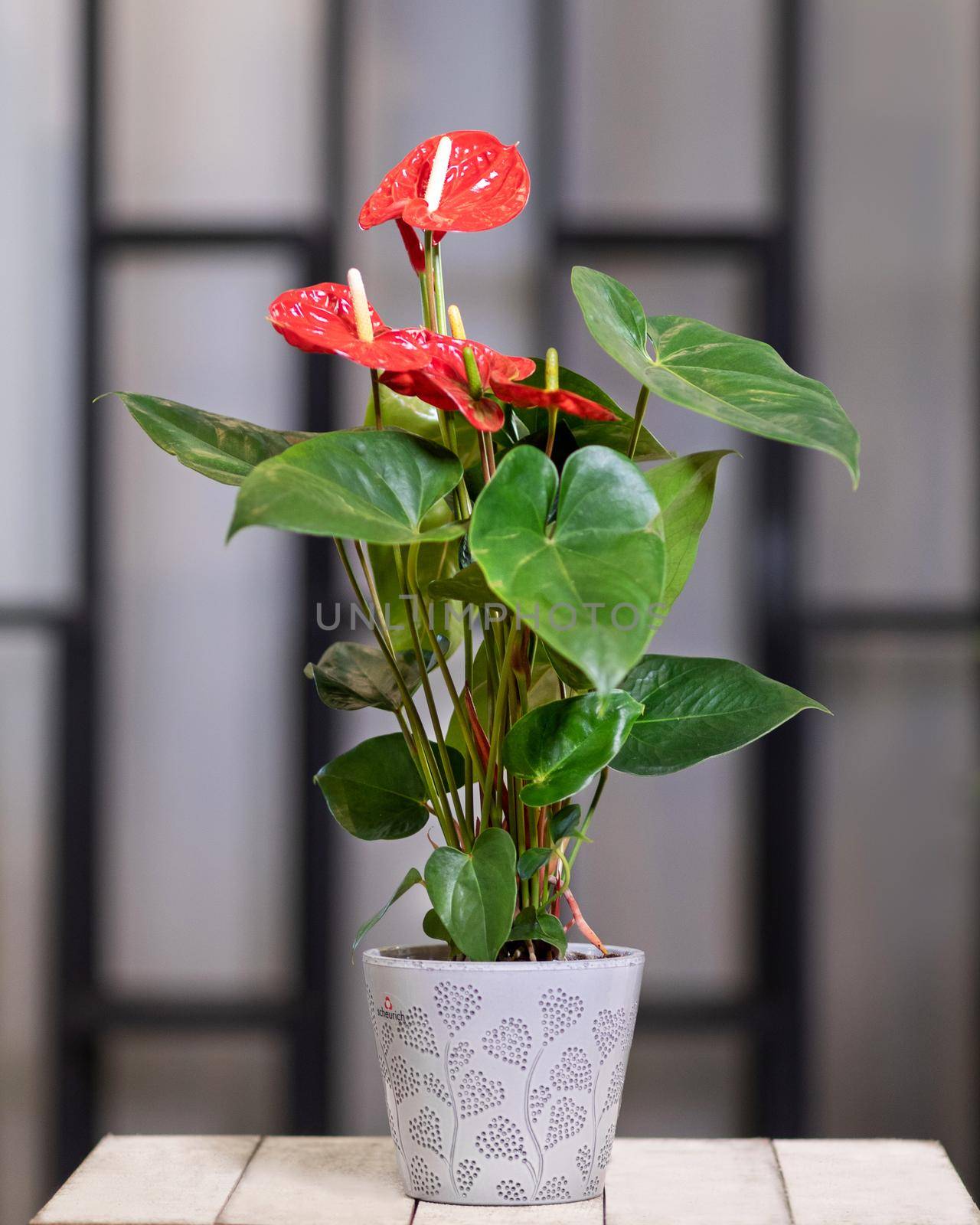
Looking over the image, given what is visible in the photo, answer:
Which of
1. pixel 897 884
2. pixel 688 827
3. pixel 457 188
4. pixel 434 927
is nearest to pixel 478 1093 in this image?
pixel 434 927

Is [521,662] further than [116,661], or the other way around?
[116,661]

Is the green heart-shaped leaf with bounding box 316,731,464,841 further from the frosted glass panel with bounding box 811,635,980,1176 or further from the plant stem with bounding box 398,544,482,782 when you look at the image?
the frosted glass panel with bounding box 811,635,980,1176

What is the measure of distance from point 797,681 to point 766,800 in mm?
167

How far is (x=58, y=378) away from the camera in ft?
5.65

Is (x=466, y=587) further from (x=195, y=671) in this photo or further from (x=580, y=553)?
(x=195, y=671)

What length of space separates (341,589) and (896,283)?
34.5 inches

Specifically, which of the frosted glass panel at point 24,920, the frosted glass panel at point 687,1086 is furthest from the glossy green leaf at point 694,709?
the frosted glass panel at point 24,920

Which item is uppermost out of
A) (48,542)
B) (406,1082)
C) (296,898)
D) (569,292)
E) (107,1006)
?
(569,292)

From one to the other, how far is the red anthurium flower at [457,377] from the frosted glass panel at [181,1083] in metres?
1.27

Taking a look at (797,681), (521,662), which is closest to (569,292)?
(797,681)

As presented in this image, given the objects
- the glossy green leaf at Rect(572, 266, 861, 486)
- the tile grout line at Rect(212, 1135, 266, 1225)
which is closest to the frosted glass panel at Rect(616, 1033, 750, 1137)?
the tile grout line at Rect(212, 1135, 266, 1225)

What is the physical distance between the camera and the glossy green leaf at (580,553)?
545 millimetres

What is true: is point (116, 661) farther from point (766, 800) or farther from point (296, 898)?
point (766, 800)

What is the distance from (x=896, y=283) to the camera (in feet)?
5.62
